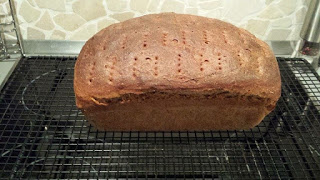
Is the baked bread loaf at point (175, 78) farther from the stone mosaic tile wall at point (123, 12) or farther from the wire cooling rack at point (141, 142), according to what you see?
the stone mosaic tile wall at point (123, 12)

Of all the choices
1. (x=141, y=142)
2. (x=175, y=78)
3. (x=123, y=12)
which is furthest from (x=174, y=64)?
(x=123, y=12)

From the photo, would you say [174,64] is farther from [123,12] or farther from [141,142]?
[123,12]

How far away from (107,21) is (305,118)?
97 centimetres

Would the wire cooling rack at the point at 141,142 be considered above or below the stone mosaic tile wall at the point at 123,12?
below

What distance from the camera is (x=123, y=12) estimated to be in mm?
1450

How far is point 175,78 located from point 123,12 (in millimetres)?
601

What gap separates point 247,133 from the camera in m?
1.21

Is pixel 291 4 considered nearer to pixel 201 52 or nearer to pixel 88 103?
pixel 201 52

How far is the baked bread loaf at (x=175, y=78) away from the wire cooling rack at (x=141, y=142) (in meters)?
0.06

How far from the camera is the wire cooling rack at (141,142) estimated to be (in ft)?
3.35

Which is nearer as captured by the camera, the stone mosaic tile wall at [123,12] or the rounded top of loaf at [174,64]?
the rounded top of loaf at [174,64]

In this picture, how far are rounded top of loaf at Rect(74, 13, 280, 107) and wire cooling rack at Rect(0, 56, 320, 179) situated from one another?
0.61 ft

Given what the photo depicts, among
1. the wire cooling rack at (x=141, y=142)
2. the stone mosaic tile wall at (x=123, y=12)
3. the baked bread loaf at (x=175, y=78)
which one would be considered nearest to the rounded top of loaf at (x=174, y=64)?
the baked bread loaf at (x=175, y=78)

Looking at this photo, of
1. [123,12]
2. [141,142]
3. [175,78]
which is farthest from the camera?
[123,12]
